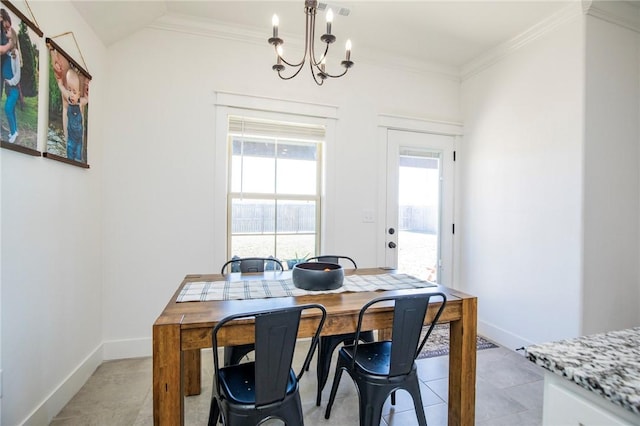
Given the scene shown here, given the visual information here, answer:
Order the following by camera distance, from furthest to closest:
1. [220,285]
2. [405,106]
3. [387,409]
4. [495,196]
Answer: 1. [405,106]
2. [495,196]
3. [387,409]
4. [220,285]

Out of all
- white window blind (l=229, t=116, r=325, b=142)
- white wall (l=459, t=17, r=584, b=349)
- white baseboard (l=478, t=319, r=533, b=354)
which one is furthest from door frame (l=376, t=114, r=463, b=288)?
white baseboard (l=478, t=319, r=533, b=354)

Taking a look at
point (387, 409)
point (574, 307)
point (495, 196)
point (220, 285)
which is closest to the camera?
point (220, 285)

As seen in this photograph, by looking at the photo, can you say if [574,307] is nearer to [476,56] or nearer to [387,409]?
[387,409]

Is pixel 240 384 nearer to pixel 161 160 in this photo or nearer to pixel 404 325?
pixel 404 325

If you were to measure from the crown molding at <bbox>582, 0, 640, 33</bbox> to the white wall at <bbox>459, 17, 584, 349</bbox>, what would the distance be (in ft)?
0.35

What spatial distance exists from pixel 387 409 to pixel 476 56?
332 cm

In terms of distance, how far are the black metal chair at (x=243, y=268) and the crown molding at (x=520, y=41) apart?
2.85 meters

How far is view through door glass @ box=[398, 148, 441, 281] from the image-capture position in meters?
3.42

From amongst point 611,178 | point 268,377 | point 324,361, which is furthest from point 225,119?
point 611,178

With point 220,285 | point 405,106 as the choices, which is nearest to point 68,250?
point 220,285

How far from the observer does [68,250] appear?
2.02m

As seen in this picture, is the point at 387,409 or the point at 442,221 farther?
the point at 442,221

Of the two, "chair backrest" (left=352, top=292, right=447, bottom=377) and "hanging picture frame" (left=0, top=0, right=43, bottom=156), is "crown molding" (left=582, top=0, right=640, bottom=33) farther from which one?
"hanging picture frame" (left=0, top=0, right=43, bottom=156)

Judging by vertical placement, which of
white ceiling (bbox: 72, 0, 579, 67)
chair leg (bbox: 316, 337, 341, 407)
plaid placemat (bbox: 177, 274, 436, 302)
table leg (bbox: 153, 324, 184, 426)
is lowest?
chair leg (bbox: 316, 337, 341, 407)
